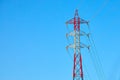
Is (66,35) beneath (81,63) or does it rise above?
above

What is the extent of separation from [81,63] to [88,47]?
2531mm

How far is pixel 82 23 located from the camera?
189 feet

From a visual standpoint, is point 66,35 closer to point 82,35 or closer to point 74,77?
point 82,35

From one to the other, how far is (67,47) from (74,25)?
11.2ft

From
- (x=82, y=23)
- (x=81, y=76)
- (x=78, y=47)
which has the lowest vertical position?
(x=81, y=76)

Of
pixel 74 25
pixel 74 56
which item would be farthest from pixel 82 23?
pixel 74 56

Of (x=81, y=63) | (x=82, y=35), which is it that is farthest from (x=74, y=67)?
(x=82, y=35)

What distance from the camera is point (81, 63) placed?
5603cm

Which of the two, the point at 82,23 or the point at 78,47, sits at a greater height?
the point at 82,23

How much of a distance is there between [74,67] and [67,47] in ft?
10.3

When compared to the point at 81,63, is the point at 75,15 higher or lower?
higher

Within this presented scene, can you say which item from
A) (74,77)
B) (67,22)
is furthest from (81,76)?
(67,22)

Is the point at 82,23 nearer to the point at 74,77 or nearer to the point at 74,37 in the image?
the point at 74,37

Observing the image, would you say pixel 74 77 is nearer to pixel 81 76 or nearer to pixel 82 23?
pixel 81 76
